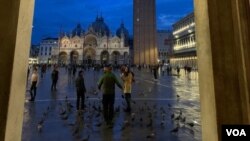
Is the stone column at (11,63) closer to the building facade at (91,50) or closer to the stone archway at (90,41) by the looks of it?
the building facade at (91,50)

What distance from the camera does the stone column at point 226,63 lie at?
210 centimetres

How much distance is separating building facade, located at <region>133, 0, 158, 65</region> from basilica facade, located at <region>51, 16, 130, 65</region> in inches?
1075

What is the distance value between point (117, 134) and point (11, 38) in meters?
3.78

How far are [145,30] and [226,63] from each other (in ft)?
261

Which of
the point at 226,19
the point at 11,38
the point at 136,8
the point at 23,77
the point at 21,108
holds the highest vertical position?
the point at 136,8

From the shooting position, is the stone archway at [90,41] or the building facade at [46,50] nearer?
the stone archway at [90,41]

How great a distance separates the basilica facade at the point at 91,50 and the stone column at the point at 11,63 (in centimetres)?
10175

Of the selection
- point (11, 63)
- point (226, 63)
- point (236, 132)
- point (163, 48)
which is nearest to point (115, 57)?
point (163, 48)

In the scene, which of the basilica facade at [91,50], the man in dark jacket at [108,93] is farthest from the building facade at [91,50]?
the man in dark jacket at [108,93]

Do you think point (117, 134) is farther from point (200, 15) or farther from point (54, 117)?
point (200, 15)

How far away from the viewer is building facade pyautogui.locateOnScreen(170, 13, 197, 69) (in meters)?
65.4

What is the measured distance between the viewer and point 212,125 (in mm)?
2311

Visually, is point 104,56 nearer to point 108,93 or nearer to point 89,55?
point 89,55

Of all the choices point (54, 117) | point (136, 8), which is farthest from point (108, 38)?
point (54, 117)
